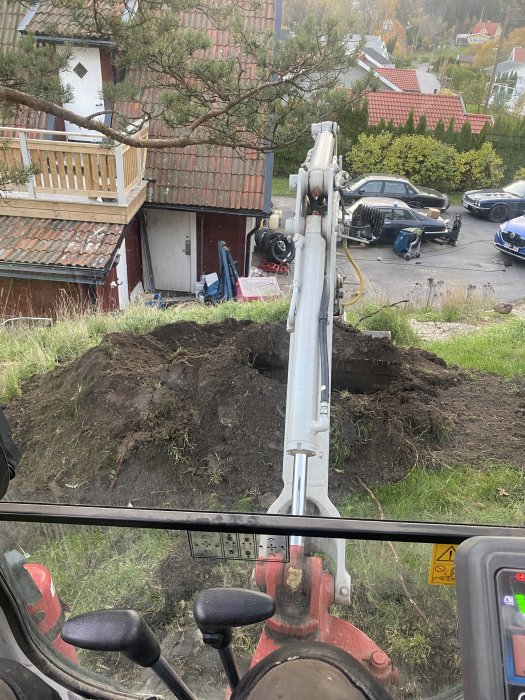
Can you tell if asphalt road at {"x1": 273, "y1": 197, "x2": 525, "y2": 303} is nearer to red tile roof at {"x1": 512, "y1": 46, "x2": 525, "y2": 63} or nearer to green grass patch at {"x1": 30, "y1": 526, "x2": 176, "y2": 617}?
green grass patch at {"x1": 30, "y1": 526, "x2": 176, "y2": 617}

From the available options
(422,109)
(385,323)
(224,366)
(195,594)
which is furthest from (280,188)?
(195,594)

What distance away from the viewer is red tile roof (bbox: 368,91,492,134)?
74.0ft

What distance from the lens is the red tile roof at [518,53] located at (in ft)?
76.8

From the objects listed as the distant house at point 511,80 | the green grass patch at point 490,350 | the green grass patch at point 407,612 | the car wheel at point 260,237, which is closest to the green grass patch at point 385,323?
the green grass patch at point 490,350

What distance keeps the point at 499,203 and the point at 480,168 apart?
4952mm

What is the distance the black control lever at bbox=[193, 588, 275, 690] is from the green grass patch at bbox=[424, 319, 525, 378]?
19.3 ft

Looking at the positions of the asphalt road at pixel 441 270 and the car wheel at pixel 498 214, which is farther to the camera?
the car wheel at pixel 498 214

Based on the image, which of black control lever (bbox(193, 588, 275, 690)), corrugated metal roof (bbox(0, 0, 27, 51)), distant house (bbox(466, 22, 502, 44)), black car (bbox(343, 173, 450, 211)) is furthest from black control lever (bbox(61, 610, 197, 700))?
distant house (bbox(466, 22, 502, 44))

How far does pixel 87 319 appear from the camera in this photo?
6.98 metres

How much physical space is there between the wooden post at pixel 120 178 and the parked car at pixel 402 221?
8055mm

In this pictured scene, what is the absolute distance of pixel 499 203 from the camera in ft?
59.1

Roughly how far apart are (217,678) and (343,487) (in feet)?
9.69

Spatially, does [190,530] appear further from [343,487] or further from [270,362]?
[270,362]

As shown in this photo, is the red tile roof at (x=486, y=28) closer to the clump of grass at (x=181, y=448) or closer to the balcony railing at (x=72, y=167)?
the balcony railing at (x=72, y=167)
